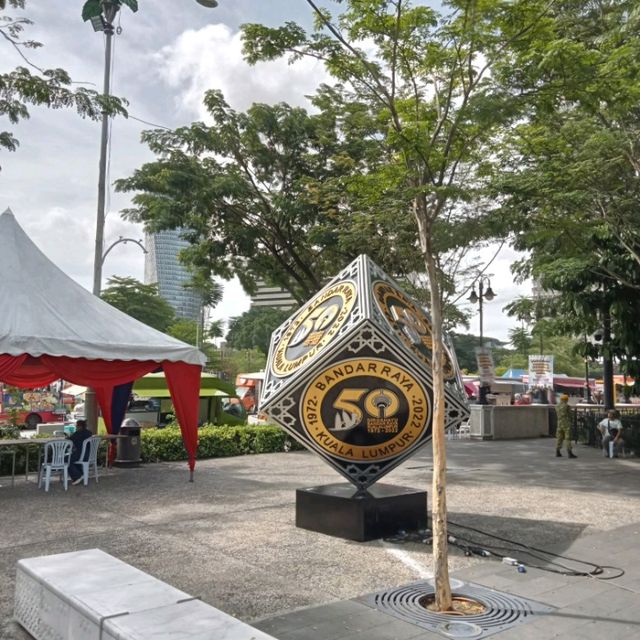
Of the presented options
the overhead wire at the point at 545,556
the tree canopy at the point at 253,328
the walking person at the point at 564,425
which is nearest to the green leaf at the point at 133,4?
the overhead wire at the point at 545,556

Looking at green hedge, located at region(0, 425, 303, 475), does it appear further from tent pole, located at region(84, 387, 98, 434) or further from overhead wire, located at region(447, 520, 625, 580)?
overhead wire, located at region(447, 520, 625, 580)

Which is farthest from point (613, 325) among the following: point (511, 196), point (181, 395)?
point (181, 395)

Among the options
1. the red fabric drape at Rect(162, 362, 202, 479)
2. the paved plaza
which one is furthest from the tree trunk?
the red fabric drape at Rect(162, 362, 202, 479)

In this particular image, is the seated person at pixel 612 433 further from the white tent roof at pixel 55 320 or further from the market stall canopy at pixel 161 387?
the white tent roof at pixel 55 320

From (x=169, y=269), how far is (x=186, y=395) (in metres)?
51.2

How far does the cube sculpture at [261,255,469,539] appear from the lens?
27.4 ft

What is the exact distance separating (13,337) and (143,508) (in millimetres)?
3483

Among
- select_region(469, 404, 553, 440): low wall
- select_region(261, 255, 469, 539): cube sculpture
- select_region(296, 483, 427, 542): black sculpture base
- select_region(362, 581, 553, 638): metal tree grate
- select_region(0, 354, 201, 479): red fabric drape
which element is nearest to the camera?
select_region(362, 581, 553, 638): metal tree grate

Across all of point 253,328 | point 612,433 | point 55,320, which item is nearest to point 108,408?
point 55,320

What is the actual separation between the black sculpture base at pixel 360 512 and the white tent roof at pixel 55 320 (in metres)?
5.01

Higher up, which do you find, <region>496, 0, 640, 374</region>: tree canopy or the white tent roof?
<region>496, 0, 640, 374</region>: tree canopy

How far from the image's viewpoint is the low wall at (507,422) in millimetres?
24312

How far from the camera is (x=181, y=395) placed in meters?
13.6

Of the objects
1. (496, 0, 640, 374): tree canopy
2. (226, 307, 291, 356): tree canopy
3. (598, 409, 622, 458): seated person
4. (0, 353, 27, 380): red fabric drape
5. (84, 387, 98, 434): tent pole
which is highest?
(226, 307, 291, 356): tree canopy
